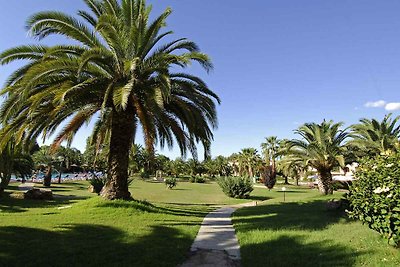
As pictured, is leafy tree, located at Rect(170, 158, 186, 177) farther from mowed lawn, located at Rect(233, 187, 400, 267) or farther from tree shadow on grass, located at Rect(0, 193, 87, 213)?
mowed lawn, located at Rect(233, 187, 400, 267)

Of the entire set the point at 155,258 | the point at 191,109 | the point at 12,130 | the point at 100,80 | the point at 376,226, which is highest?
the point at 100,80

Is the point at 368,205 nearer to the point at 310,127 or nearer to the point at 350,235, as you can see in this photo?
the point at 350,235

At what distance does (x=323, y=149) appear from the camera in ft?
77.1

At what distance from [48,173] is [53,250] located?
120ft

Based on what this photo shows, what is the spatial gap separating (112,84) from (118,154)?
3.53 m

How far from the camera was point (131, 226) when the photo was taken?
36.4ft

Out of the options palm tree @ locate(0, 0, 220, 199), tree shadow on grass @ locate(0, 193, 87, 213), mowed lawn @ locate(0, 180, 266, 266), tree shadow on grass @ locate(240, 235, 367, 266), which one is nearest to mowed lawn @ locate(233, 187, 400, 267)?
tree shadow on grass @ locate(240, 235, 367, 266)

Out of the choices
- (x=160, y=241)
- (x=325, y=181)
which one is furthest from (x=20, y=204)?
(x=325, y=181)

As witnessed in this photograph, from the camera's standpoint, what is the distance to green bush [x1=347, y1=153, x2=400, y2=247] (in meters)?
6.70

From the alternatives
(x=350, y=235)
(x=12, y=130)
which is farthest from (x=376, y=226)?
(x=12, y=130)

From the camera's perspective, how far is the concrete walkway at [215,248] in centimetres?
732

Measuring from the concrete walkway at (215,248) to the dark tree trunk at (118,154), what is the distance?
465 cm

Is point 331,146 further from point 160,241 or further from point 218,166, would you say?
point 218,166

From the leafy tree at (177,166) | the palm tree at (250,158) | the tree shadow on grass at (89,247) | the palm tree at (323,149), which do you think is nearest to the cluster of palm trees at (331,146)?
the palm tree at (323,149)
